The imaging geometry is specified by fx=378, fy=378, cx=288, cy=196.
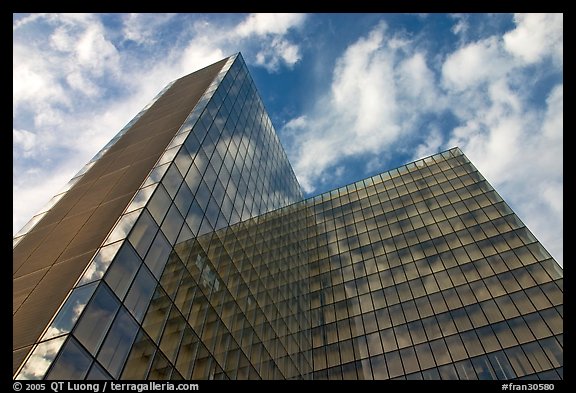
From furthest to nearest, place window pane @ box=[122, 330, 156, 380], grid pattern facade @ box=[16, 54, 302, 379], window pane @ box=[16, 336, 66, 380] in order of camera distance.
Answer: window pane @ box=[122, 330, 156, 380] → grid pattern facade @ box=[16, 54, 302, 379] → window pane @ box=[16, 336, 66, 380]

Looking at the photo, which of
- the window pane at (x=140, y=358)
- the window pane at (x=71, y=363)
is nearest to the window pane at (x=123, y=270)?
the window pane at (x=140, y=358)

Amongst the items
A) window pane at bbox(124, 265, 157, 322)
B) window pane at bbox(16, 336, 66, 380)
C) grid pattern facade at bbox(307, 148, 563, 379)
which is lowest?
window pane at bbox(16, 336, 66, 380)

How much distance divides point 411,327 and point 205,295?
20.2m

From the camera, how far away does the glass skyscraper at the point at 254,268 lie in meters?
16.1

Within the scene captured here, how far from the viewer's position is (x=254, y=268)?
101 ft

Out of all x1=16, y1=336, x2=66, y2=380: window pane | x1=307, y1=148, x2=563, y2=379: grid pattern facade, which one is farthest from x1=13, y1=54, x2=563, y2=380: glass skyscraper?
x1=307, y1=148, x2=563, y2=379: grid pattern facade

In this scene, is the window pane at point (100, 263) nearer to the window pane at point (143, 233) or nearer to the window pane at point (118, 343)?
the window pane at point (143, 233)

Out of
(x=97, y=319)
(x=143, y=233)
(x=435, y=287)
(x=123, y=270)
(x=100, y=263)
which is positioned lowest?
Answer: (x=97, y=319)

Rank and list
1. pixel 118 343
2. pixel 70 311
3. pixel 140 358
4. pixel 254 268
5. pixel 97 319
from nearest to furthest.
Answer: pixel 70 311, pixel 97 319, pixel 118 343, pixel 140 358, pixel 254 268

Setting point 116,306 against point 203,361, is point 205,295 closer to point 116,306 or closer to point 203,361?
point 203,361

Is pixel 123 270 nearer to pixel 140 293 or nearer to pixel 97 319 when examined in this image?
pixel 140 293

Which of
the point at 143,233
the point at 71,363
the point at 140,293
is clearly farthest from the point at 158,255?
the point at 71,363

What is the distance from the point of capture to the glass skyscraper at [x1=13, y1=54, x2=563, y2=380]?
16.1m

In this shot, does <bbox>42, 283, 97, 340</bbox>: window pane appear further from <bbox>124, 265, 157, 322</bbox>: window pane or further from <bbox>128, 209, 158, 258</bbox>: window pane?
<bbox>128, 209, 158, 258</bbox>: window pane
